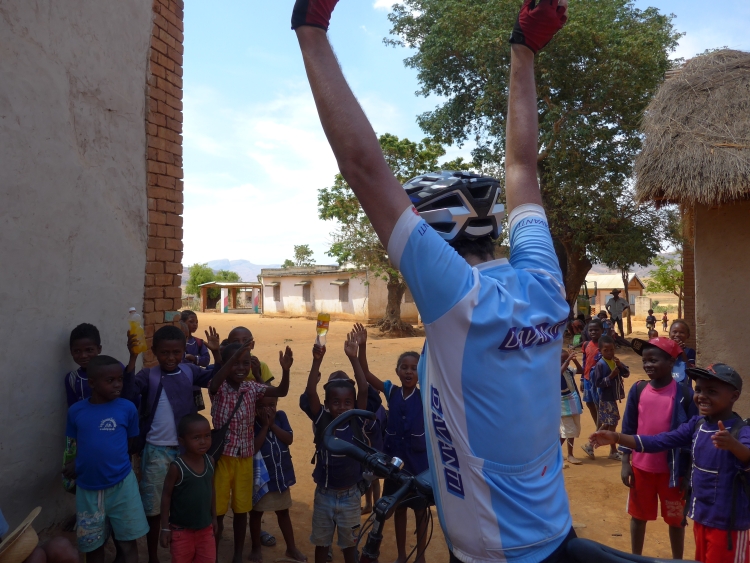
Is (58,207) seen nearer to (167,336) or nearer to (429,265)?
(167,336)

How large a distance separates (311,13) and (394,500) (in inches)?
47.0

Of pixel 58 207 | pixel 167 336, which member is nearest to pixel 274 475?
pixel 167 336

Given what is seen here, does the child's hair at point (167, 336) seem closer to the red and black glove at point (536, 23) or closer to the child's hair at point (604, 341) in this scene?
the red and black glove at point (536, 23)

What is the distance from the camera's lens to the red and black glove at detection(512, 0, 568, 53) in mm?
1659

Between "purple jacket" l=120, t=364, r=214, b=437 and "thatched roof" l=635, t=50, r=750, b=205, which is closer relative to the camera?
"purple jacket" l=120, t=364, r=214, b=437

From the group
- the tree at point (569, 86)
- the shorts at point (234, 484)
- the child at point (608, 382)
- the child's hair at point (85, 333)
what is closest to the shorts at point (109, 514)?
the shorts at point (234, 484)

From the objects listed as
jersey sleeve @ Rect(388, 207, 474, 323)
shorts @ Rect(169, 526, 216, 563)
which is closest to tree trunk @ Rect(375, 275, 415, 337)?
shorts @ Rect(169, 526, 216, 563)

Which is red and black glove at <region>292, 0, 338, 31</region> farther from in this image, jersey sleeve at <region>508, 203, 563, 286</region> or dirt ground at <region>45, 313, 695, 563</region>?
dirt ground at <region>45, 313, 695, 563</region>

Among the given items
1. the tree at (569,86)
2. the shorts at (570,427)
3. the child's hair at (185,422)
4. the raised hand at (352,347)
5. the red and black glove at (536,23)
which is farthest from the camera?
the tree at (569,86)

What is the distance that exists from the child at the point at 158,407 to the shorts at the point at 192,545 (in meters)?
0.40

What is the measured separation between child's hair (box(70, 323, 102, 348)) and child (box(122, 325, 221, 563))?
27cm

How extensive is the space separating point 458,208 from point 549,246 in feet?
0.95

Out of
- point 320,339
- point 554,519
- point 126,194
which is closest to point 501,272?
point 554,519

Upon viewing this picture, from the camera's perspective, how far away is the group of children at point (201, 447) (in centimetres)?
367
